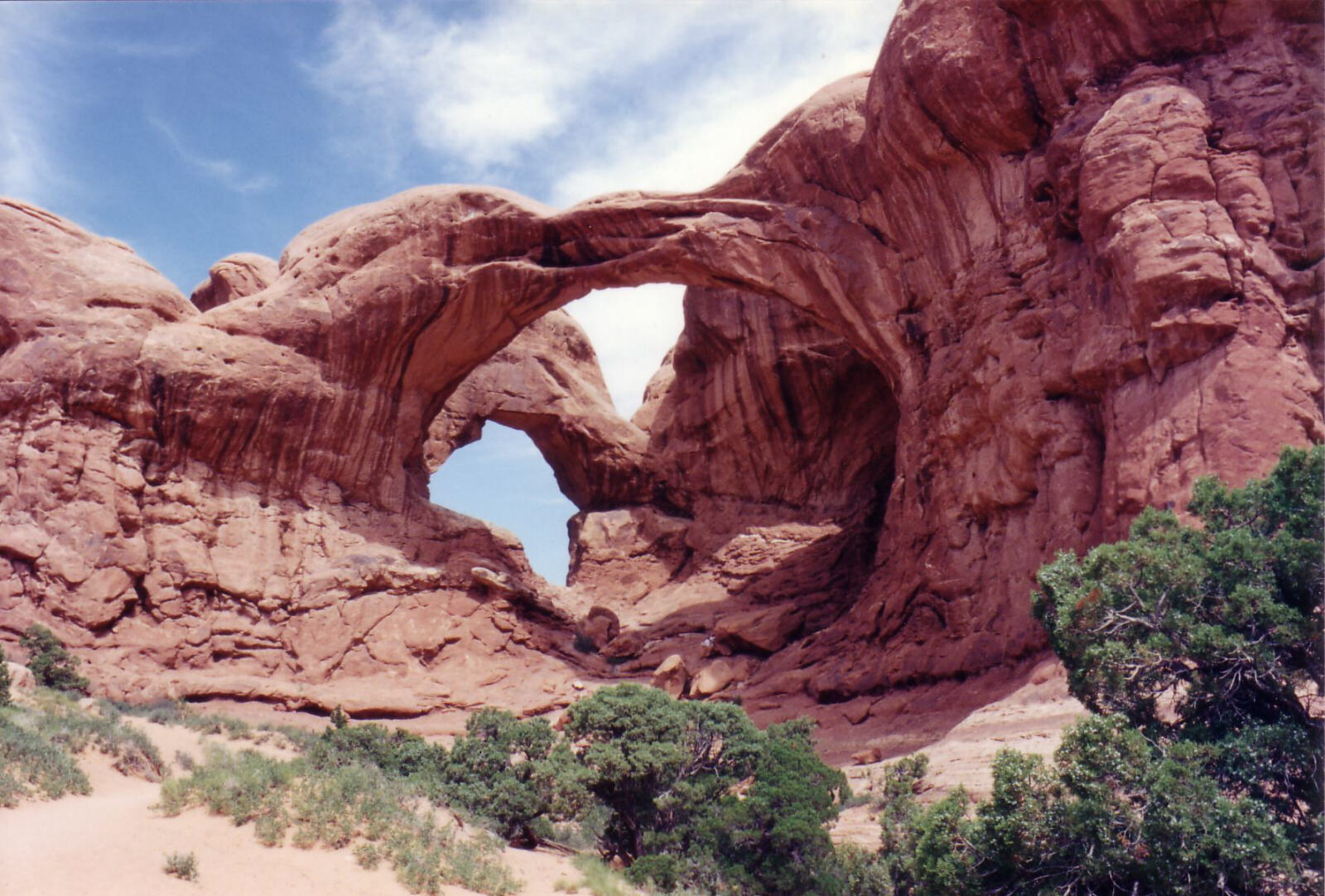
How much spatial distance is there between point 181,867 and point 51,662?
10662mm

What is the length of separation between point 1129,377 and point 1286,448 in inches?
229

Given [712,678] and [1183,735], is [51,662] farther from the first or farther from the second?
[1183,735]

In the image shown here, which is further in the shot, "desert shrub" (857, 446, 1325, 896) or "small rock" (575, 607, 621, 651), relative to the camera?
"small rock" (575, 607, 621, 651)

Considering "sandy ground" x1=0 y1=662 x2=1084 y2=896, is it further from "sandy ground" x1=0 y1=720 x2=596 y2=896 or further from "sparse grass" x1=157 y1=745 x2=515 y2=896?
"sparse grass" x1=157 y1=745 x2=515 y2=896

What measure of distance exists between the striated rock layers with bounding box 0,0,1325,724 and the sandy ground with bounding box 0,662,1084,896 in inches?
139

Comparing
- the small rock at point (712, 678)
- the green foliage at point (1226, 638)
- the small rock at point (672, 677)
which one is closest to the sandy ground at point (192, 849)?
the green foliage at point (1226, 638)

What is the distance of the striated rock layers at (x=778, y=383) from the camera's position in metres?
15.7

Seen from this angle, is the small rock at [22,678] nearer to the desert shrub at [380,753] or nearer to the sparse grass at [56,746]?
the sparse grass at [56,746]

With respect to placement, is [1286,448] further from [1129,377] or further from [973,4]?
[973,4]

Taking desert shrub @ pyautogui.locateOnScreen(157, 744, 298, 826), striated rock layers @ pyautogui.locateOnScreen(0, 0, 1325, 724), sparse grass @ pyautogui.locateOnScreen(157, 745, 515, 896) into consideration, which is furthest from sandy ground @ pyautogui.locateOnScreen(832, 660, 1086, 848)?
desert shrub @ pyautogui.locateOnScreen(157, 744, 298, 826)

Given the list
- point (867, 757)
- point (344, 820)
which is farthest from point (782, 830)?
point (867, 757)

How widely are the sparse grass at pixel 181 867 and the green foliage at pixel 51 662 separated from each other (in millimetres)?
9966

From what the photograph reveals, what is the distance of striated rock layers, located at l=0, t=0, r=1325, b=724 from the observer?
15.7m

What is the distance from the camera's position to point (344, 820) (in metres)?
11.5
